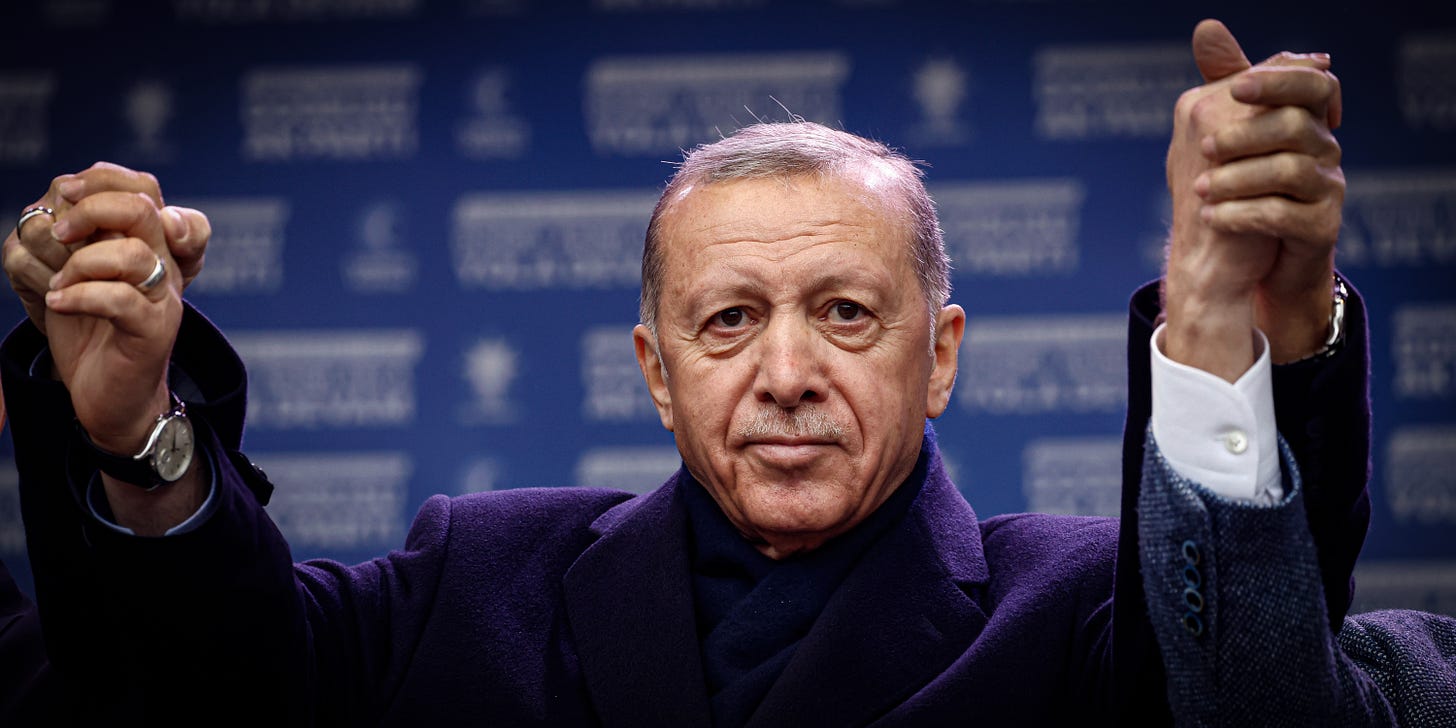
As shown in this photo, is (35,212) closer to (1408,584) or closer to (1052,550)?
(1052,550)

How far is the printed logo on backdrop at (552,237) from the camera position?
3951 mm

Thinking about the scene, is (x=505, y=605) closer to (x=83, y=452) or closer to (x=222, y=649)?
(x=222, y=649)

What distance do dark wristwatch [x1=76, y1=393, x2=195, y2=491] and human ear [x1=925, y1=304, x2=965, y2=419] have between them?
1.01 meters

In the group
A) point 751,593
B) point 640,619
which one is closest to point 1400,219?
point 751,593

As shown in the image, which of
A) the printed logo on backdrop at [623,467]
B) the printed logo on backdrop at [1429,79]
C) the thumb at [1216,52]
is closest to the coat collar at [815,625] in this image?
the thumb at [1216,52]

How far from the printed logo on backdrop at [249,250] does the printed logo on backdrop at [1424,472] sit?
3.36 metres

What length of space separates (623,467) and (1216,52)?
283 cm

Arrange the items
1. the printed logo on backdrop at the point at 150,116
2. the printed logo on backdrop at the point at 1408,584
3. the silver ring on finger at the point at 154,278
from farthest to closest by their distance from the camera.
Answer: the printed logo on backdrop at the point at 150,116, the printed logo on backdrop at the point at 1408,584, the silver ring on finger at the point at 154,278

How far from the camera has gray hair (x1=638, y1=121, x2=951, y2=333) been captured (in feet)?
6.18

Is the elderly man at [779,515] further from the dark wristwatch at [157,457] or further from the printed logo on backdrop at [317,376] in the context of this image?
the printed logo on backdrop at [317,376]

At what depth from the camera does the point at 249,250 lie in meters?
4.00

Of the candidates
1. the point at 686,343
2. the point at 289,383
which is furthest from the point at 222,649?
the point at 289,383

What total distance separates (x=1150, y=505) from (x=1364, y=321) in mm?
276

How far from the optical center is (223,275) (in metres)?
4.00
